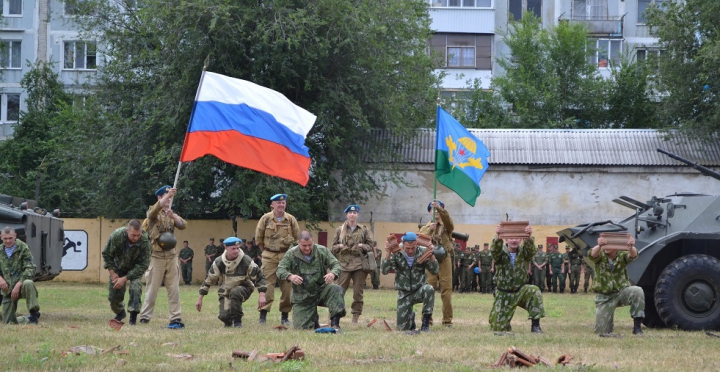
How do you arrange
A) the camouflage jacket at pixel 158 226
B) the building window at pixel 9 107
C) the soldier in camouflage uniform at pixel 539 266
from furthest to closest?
1. the building window at pixel 9 107
2. the soldier in camouflage uniform at pixel 539 266
3. the camouflage jacket at pixel 158 226

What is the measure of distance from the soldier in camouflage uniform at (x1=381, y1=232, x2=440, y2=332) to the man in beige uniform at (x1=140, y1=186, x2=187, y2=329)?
10.3 ft

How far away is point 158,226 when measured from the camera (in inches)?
627

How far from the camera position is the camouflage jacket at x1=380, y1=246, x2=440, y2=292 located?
592 inches

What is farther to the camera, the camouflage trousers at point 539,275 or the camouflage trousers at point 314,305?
the camouflage trousers at point 539,275

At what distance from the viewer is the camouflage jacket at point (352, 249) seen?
16.9 m

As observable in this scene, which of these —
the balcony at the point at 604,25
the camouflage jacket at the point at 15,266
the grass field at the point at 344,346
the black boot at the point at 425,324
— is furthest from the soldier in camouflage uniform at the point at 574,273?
the camouflage jacket at the point at 15,266

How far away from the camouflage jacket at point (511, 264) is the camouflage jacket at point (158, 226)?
4640mm

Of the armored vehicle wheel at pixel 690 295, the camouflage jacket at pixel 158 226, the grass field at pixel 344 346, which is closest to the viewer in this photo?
the grass field at pixel 344 346

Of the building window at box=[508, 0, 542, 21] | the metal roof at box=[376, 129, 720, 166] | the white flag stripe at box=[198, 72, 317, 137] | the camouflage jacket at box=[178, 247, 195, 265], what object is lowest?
the camouflage jacket at box=[178, 247, 195, 265]

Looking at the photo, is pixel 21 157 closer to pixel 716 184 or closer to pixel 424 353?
pixel 716 184

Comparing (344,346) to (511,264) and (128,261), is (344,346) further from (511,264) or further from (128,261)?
(128,261)

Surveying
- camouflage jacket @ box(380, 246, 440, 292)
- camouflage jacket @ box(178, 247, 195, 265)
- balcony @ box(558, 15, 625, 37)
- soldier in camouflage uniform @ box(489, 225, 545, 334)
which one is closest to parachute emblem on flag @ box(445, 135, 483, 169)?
soldier in camouflage uniform @ box(489, 225, 545, 334)

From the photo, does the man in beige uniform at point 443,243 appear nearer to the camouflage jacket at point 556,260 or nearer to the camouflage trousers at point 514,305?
the camouflage trousers at point 514,305

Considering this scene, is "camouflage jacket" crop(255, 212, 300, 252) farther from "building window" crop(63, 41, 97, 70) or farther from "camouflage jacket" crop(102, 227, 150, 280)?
"building window" crop(63, 41, 97, 70)
